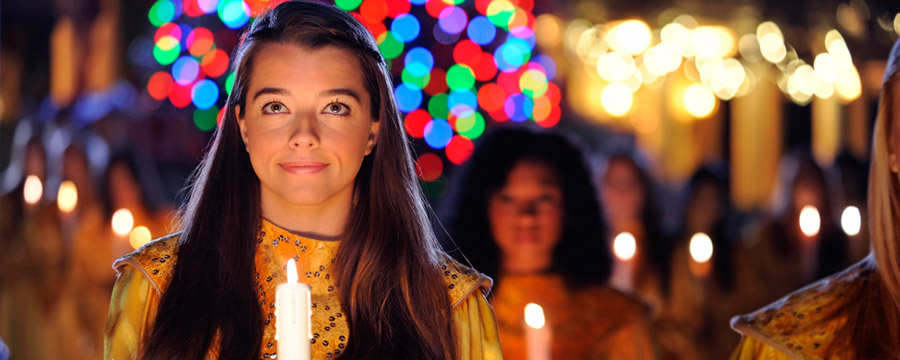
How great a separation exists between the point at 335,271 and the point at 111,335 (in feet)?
1.73

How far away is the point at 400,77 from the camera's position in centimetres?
840

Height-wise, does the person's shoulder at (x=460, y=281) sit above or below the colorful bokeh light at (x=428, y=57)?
below

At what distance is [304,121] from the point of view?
9.20 ft

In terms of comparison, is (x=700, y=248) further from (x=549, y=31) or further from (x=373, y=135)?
(x=549, y=31)

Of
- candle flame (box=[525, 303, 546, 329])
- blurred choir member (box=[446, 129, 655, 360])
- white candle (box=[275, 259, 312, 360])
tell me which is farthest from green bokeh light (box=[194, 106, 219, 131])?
white candle (box=[275, 259, 312, 360])

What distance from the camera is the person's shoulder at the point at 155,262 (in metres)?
2.74

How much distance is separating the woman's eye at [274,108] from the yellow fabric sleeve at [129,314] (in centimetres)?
45

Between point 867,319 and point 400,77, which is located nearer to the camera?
point 867,319

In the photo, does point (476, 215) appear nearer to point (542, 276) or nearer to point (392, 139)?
point (542, 276)

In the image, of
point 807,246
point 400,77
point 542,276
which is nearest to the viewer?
point 542,276

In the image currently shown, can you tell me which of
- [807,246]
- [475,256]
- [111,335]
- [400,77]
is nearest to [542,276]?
[475,256]

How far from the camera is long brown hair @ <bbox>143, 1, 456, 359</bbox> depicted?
276 cm

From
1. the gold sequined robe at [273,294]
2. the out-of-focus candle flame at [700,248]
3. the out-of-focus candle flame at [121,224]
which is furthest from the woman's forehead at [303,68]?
the out-of-focus candle flame at [700,248]

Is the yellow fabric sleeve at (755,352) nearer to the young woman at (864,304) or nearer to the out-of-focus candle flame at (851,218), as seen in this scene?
the young woman at (864,304)
